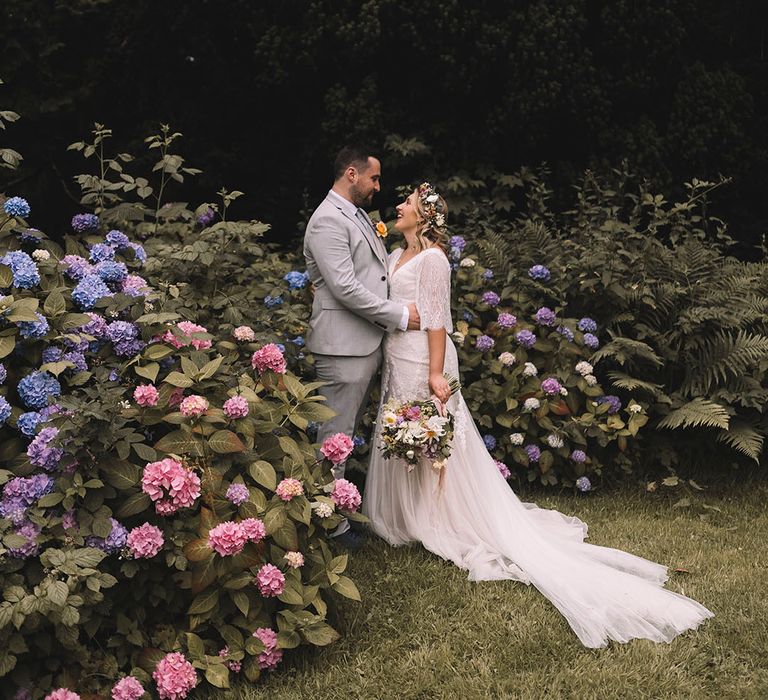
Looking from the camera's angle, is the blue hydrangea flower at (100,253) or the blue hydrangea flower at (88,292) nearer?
the blue hydrangea flower at (88,292)

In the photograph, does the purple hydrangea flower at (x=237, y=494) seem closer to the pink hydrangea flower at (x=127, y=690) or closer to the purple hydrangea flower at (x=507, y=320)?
the pink hydrangea flower at (x=127, y=690)

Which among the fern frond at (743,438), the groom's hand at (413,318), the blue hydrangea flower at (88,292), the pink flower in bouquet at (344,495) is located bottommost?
the fern frond at (743,438)

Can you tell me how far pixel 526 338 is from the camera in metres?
5.21

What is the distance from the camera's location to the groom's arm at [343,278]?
13.6 ft

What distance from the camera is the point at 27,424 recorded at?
2822 millimetres

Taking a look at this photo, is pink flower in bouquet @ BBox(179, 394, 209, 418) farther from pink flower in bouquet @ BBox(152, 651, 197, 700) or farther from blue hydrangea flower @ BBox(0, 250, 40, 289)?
pink flower in bouquet @ BBox(152, 651, 197, 700)

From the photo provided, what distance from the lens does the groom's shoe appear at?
4266mm

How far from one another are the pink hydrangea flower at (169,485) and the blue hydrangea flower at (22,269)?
2.82 ft

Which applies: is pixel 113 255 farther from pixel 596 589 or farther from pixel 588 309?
pixel 588 309

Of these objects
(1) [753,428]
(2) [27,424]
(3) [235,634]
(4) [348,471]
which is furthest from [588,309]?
(2) [27,424]

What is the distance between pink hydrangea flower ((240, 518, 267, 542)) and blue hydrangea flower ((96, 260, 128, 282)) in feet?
3.86

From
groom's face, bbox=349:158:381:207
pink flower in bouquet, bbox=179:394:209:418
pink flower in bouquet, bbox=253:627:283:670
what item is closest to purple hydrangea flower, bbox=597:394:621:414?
groom's face, bbox=349:158:381:207

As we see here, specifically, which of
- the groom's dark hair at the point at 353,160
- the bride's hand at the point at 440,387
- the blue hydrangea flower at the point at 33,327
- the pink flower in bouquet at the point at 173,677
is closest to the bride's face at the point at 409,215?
the groom's dark hair at the point at 353,160

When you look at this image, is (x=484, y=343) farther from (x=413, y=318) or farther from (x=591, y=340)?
(x=413, y=318)
